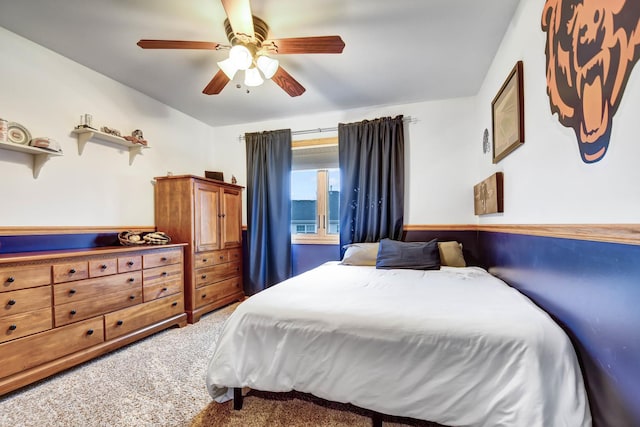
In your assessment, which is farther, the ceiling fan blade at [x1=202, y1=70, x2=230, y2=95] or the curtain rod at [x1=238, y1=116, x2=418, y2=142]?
the curtain rod at [x1=238, y1=116, x2=418, y2=142]

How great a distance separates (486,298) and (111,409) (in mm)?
2171

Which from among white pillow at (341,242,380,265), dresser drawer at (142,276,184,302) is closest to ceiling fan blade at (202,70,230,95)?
dresser drawer at (142,276,184,302)

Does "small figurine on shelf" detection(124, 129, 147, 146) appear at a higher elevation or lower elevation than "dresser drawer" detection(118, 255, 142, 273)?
higher

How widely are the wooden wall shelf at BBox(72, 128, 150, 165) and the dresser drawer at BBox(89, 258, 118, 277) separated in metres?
1.03

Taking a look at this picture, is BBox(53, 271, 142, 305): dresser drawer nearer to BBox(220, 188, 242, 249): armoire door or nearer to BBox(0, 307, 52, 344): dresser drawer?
BBox(0, 307, 52, 344): dresser drawer

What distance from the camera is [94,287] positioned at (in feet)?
6.61

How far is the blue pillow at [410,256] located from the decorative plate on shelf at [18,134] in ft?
9.79

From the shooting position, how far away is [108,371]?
6.15ft

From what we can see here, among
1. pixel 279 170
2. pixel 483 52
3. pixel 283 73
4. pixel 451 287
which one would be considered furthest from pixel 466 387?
pixel 279 170

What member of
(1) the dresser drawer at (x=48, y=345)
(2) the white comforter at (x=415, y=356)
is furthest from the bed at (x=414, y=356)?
Answer: (1) the dresser drawer at (x=48, y=345)

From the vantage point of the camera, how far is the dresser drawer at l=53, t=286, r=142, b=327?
5.99ft

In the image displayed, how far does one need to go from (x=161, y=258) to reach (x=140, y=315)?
0.51m

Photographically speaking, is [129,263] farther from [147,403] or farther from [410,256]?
[410,256]

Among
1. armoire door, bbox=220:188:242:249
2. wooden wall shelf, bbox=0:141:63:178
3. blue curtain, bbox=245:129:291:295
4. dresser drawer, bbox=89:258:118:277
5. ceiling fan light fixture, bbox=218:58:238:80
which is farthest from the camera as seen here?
blue curtain, bbox=245:129:291:295
